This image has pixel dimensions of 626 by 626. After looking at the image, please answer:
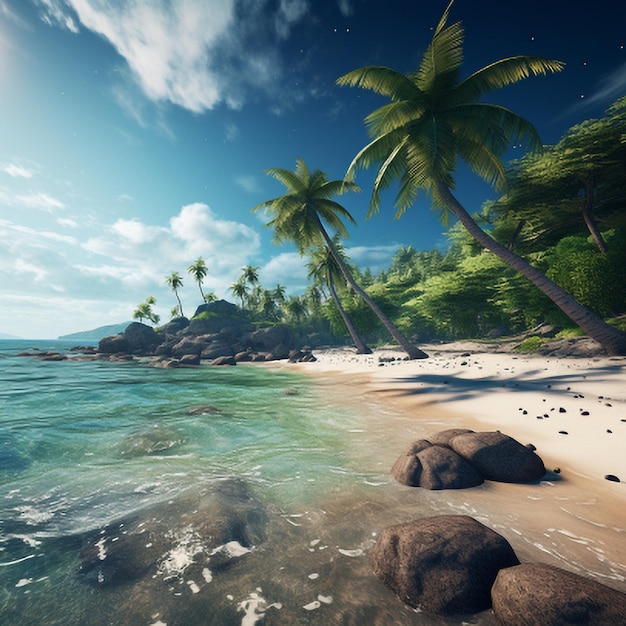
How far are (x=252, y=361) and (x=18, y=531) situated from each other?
32462 millimetres

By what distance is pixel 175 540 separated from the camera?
3160mm

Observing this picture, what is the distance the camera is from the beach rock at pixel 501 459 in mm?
4230

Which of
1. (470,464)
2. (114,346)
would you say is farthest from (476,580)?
(114,346)

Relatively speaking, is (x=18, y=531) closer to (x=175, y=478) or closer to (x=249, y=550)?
(x=175, y=478)

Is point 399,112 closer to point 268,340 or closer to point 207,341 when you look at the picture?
point 268,340

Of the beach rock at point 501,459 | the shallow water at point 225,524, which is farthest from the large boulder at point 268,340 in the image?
the beach rock at point 501,459

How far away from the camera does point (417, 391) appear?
1093cm

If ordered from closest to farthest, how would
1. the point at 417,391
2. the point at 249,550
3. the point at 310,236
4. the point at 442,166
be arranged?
the point at 249,550 → the point at 417,391 → the point at 442,166 → the point at 310,236

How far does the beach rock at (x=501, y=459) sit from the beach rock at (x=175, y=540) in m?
3.24

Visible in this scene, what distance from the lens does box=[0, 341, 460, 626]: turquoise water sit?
92.9 inches

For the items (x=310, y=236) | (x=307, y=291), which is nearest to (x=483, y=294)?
(x=310, y=236)

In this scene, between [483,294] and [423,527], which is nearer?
[423,527]

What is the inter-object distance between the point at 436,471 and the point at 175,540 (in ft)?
11.5

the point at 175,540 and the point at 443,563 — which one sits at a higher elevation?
the point at 443,563
